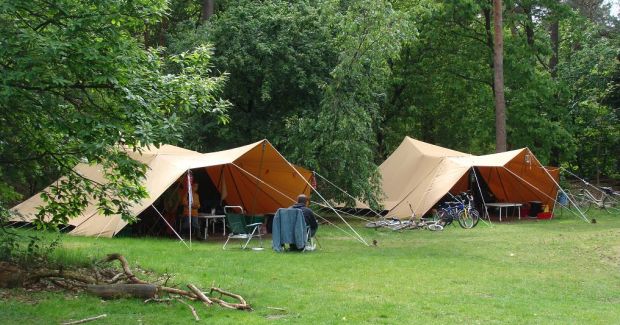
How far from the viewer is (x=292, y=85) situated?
18297 millimetres

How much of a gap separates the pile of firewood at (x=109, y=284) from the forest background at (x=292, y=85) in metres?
0.73

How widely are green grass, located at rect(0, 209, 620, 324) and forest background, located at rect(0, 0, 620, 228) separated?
4.72 feet

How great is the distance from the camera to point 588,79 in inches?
913

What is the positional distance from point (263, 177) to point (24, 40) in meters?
8.88

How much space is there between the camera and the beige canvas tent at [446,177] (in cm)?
1652

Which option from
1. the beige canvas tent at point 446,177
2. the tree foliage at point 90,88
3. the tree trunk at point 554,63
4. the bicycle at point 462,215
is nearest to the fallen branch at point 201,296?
the tree foliage at point 90,88

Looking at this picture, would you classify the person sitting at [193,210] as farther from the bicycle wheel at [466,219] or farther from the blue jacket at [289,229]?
the bicycle wheel at [466,219]

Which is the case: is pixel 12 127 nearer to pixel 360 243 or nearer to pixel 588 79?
pixel 360 243

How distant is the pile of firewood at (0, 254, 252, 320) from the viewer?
21.7 feet

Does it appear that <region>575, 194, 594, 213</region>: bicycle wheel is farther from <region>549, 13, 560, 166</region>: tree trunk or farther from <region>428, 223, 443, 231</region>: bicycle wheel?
<region>428, 223, 443, 231</region>: bicycle wheel

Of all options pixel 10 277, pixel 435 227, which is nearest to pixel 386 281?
pixel 10 277

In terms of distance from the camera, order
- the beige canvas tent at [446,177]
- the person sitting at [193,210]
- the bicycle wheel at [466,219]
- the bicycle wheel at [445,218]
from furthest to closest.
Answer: the beige canvas tent at [446,177] < the bicycle wheel at [445,218] < the bicycle wheel at [466,219] < the person sitting at [193,210]

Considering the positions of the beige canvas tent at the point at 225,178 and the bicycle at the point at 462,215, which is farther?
the bicycle at the point at 462,215

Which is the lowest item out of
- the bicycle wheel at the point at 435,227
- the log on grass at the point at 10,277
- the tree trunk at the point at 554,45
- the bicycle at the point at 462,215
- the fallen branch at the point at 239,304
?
the fallen branch at the point at 239,304
